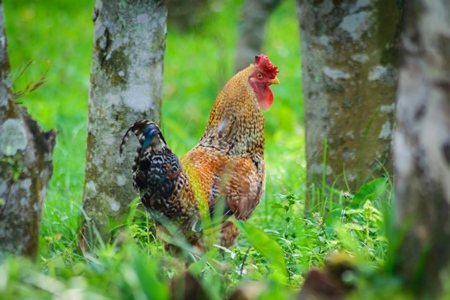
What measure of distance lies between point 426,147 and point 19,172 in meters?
1.61

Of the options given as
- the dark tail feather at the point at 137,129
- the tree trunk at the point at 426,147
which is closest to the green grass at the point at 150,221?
the tree trunk at the point at 426,147

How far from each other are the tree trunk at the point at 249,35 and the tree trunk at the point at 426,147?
17.9 feet

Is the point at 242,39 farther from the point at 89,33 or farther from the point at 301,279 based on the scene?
the point at 301,279

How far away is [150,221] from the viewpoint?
13.0 feet

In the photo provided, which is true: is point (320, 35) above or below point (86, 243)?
above

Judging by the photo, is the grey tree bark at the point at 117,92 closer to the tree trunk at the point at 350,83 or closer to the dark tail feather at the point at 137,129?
the dark tail feather at the point at 137,129

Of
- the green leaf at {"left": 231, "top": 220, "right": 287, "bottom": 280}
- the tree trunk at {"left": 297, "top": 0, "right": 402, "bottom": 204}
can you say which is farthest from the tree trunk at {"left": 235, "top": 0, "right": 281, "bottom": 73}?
the green leaf at {"left": 231, "top": 220, "right": 287, "bottom": 280}

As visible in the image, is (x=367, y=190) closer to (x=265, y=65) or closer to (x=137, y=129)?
(x=265, y=65)

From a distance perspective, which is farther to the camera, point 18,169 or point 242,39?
point 242,39

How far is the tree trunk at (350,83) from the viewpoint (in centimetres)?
409

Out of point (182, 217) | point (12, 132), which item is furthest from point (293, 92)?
point (12, 132)

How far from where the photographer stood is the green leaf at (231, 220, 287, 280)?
278 cm

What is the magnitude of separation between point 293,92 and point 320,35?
14.4 ft

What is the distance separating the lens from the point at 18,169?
8.89 feet
